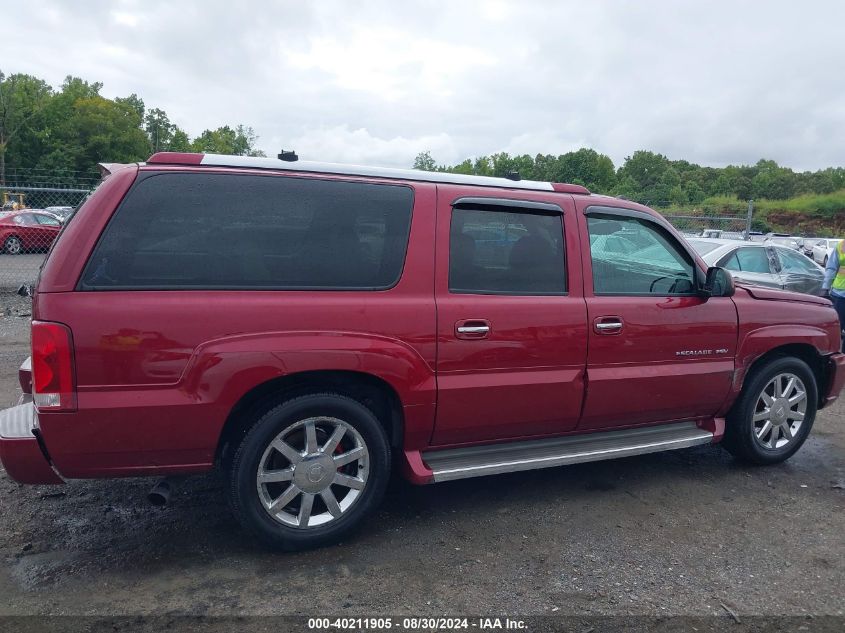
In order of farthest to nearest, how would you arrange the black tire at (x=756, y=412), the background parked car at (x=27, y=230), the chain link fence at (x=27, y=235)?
the background parked car at (x=27, y=230)
the chain link fence at (x=27, y=235)
the black tire at (x=756, y=412)

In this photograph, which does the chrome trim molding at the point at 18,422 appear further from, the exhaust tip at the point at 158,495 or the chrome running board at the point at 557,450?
the chrome running board at the point at 557,450

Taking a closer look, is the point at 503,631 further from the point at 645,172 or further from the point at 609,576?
the point at 645,172

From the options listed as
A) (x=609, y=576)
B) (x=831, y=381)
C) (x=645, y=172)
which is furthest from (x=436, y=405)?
(x=645, y=172)

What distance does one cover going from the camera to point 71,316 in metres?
2.82

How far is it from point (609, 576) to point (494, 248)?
1.81 m

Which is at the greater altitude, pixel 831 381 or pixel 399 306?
pixel 399 306

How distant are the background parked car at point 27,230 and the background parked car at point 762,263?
12525 mm

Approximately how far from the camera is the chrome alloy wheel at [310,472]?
324 centimetres

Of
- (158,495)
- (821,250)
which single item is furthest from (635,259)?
(821,250)

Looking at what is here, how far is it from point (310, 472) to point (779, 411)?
339 centimetres

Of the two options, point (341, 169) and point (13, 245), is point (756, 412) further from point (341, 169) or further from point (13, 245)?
point (13, 245)

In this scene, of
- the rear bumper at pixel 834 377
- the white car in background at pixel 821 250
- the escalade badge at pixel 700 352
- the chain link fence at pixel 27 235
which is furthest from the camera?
the white car in background at pixel 821 250

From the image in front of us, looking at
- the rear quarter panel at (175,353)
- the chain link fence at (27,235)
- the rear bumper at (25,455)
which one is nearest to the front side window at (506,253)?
the rear quarter panel at (175,353)

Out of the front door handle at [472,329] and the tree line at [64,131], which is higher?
the tree line at [64,131]
